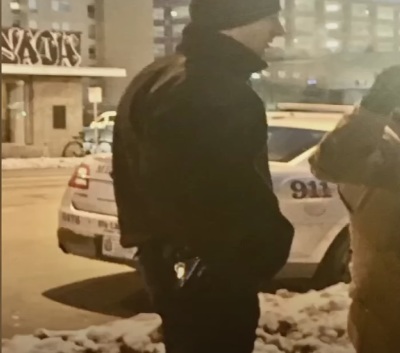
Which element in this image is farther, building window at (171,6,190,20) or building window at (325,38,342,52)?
building window at (325,38,342,52)

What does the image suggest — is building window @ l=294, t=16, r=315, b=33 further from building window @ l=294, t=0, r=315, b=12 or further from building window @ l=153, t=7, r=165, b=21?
building window @ l=153, t=7, r=165, b=21

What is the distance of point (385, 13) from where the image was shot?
2.79m

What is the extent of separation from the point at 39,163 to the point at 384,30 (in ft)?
4.12

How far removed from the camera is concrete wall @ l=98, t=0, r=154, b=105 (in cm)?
233

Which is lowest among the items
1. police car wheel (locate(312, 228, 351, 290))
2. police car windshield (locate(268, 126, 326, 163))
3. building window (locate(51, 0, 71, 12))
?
police car wheel (locate(312, 228, 351, 290))

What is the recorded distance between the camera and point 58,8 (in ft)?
7.33

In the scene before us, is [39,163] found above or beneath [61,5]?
beneath

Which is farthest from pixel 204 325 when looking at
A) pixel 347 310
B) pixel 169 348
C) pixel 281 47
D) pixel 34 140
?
pixel 281 47

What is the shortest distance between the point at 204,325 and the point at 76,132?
69 centimetres

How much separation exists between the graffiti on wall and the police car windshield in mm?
646

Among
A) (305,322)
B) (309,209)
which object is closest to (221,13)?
(309,209)

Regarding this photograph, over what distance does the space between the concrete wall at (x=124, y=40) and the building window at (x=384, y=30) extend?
32.5 inches

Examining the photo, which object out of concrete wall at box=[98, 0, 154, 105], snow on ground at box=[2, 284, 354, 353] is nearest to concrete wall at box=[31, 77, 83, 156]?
concrete wall at box=[98, 0, 154, 105]

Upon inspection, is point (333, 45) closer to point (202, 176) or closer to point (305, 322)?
point (202, 176)
